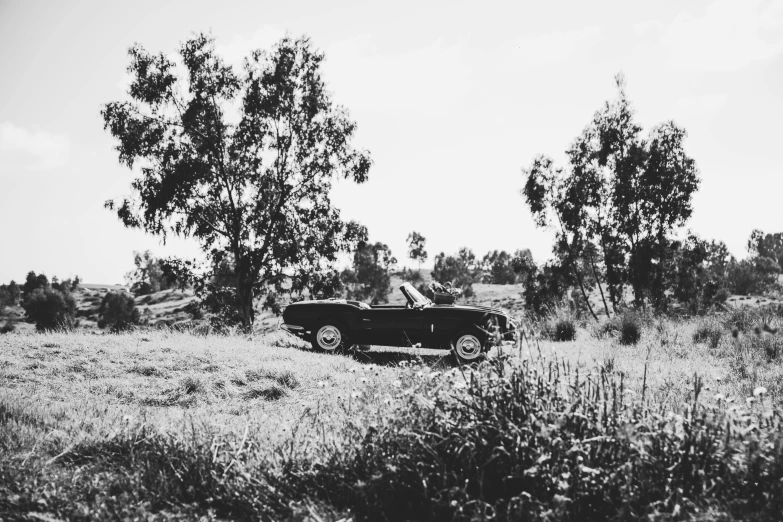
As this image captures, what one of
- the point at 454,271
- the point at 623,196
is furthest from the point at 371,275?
the point at 623,196

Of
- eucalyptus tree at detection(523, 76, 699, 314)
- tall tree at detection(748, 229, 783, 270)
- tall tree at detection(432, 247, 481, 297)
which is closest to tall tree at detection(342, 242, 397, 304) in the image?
tall tree at detection(432, 247, 481, 297)

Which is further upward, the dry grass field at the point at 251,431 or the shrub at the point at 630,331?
the shrub at the point at 630,331

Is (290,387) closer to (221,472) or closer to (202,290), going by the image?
(221,472)

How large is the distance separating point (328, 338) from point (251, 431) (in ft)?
18.5

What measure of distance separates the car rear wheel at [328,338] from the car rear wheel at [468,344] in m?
2.40

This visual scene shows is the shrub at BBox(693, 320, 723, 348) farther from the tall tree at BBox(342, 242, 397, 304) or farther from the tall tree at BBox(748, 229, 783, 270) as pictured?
the tall tree at BBox(748, 229, 783, 270)

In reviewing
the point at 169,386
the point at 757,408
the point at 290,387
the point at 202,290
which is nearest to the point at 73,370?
the point at 169,386

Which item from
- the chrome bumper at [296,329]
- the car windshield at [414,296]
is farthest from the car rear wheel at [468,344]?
the chrome bumper at [296,329]

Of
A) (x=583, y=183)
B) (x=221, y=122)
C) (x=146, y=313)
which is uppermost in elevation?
(x=221, y=122)

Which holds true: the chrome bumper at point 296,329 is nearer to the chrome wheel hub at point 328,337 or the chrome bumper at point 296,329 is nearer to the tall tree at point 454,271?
the chrome wheel hub at point 328,337

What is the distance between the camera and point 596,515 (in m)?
2.84

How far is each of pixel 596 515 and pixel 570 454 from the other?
1.16 feet

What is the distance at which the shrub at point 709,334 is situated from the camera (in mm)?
9344

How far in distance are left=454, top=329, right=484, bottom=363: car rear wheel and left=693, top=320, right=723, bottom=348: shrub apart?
446 centimetres
